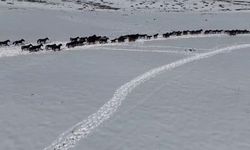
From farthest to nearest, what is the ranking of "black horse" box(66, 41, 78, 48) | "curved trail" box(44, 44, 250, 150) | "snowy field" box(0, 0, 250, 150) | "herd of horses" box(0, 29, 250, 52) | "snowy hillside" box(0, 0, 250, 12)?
"snowy hillside" box(0, 0, 250, 12), "black horse" box(66, 41, 78, 48), "herd of horses" box(0, 29, 250, 52), "snowy field" box(0, 0, 250, 150), "curved trail" box(44, 44, 250, 150)

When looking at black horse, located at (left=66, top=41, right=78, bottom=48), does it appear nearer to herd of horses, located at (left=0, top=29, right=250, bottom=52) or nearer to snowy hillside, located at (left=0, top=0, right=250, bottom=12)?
herd of horses, located at (left=0, top=29, right=250, bottom=52)

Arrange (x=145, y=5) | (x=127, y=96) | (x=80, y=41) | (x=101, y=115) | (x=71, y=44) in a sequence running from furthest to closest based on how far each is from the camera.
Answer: (x=145, y=5) → (x=80, y=41) → (x=71, y=44) → (x=127, y=96) → (x=101, y=115)

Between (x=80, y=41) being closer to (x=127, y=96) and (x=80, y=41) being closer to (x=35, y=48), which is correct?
(x=35, y=48)

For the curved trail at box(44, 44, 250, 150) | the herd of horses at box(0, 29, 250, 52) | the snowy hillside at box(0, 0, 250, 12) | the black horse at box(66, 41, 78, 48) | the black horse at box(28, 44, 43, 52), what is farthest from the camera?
the snowy hillside at box(0, 0, 250, 12)

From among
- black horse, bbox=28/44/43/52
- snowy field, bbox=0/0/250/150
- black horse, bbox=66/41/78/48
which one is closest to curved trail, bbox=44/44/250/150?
snowy field, bbox=0/0/250/150

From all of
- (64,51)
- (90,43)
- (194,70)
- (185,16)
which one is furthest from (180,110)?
(185,16)

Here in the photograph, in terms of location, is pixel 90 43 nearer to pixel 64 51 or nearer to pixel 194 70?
pixel 64 51

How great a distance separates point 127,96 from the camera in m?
23.2

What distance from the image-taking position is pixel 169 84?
84.2 feet

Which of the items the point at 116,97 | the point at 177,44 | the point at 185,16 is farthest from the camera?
the point at 185,16

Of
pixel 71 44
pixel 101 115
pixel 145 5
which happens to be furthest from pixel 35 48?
pixel 145 5

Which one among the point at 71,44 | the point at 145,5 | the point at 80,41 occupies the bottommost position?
the point at 71,44

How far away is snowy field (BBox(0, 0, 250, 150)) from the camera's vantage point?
57.3 feet

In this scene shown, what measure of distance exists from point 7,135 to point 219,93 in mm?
11556
